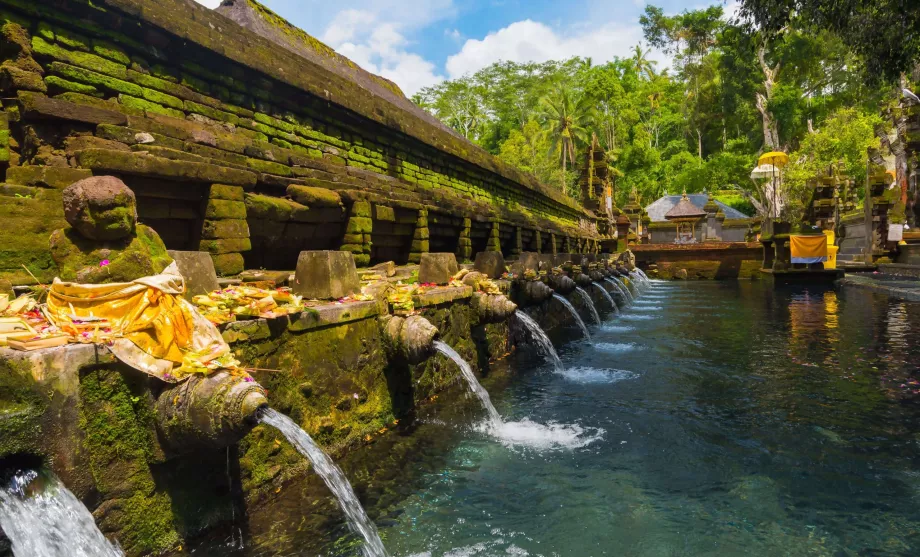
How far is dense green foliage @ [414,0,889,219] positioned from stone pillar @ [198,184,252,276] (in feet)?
96.1

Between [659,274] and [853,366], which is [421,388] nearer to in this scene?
[853,366]

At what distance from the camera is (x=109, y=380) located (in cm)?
260

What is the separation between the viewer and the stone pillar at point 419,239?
865 cm

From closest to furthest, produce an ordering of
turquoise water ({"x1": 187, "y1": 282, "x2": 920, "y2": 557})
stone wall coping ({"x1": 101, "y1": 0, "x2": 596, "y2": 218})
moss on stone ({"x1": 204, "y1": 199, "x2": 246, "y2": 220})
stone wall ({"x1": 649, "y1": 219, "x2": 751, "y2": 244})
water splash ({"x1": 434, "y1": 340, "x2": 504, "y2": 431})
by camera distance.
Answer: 1. turquoise water ({"x1": 187, "y1": 282, "x2": 920, "y2": 557})
2. moss on stone ({"x1": 204, "y1": 199, "x2": 246, "y2": 220})
3. water splash ({"x1": 434, "y1": 340, "x2": 504, "y2": 431})
4. stone wall coping ({"x1": 101, "y1": 0, "x2": 596, "y2": 218})
5. stone wall ({"x1": 649, "y1": 219, "x2": 751, "y2": 244})

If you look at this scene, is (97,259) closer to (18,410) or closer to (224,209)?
(18,410)

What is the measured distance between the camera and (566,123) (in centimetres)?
4441

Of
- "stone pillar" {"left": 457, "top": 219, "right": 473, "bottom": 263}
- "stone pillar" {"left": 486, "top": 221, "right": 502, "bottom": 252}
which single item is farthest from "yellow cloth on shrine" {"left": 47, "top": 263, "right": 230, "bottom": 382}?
"stone pillar" {"left": 486, "top": 221, "right": 502, "bottom": 252}

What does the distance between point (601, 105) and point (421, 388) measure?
5553 centimetres

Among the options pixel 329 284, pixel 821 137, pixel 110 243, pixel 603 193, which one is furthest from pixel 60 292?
pixel 821 137

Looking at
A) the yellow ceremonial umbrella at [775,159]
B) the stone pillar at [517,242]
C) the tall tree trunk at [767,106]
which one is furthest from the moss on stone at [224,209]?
the tall tree trunk at [767,106]

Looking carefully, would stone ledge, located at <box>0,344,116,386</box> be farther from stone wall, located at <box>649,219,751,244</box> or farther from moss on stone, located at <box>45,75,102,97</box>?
stone wall, located at <box>649,219,751,244</box>

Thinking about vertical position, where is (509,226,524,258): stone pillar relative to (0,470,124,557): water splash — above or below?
above

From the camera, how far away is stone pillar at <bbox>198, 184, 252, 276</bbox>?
5000 millimetres

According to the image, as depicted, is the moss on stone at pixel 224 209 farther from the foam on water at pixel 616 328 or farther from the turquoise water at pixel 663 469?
the foam on water at pixel 616 328
